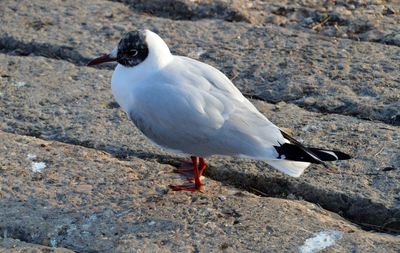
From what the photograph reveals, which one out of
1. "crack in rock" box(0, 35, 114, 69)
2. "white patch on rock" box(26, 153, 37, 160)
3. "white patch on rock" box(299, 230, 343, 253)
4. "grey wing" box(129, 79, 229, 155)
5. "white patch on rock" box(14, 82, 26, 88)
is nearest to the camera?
"white patch on rock" box(299, 230, 343, 253)

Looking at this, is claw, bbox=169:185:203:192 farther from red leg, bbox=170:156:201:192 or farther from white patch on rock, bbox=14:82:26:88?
white patch on rock, bbox=14:82:26:88

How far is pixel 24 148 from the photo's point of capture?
3553mm

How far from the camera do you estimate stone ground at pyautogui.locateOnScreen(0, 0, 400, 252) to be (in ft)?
10.0

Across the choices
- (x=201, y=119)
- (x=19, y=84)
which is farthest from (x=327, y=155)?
(x=19, y=84)

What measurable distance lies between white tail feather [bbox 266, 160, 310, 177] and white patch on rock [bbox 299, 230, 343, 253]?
0.94ft

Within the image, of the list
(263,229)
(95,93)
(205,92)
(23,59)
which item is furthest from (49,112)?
(263,229)

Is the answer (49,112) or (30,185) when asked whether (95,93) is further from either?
(30,185)

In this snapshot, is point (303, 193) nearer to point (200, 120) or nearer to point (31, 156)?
point (200, 120)

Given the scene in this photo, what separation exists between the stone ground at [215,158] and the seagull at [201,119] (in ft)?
0.66

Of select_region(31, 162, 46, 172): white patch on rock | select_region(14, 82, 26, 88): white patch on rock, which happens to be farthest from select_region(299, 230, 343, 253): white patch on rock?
select_region(14, 82, 26, 88): white patch on rock

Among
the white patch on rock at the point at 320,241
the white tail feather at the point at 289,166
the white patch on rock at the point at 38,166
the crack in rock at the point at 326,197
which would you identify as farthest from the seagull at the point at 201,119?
the white patch on rock at the point at 38,166

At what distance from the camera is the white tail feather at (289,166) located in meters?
3.22

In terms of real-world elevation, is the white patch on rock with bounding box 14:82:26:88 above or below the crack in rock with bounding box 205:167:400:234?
below

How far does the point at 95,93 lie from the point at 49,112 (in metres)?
0.28
